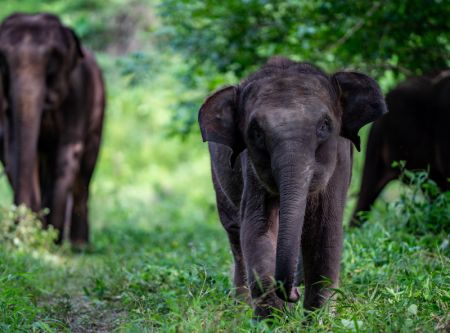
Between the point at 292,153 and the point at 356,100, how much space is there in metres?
0.77

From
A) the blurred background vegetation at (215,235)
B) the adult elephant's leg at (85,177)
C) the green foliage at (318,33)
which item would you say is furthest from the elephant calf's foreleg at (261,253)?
the adult elephant's leg at (85,177)

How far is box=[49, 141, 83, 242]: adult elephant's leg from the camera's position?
1055cm

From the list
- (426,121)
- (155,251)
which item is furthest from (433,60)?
(155,251)

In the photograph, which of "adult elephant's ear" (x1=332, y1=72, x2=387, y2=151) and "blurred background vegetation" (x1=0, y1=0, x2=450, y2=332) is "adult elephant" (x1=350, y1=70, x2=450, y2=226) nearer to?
"blurred background vegetation" (x1=0, y1=0, x2=450, y2=332)

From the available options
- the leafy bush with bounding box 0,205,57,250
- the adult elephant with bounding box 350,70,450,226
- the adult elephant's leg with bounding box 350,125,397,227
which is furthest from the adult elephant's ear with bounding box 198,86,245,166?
the adult elephant's leg with bounding box 350,125,397,227

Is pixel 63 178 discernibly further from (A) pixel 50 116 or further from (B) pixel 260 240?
(B) pixel 260 240

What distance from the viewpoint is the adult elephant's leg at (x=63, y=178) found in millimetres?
10555

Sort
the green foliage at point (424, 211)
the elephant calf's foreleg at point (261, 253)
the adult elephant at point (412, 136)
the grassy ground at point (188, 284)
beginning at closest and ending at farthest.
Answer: the grassy ground at point (188, 284)
the elephant calf's foreleg at point (261, 253)
the green foliage at point (424, 211)
the adult elephant at point (412, 136)

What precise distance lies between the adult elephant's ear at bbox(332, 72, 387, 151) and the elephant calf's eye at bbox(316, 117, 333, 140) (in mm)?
382

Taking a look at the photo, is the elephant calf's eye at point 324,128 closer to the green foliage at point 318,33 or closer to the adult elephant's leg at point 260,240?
the adult elephant's leg at point 260,240

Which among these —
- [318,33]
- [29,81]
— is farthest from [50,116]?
[318,33]

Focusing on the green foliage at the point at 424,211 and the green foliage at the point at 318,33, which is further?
the green foliage at the point at 318,33

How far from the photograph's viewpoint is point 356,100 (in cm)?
513

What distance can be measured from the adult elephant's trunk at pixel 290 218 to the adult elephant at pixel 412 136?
4.63 m
